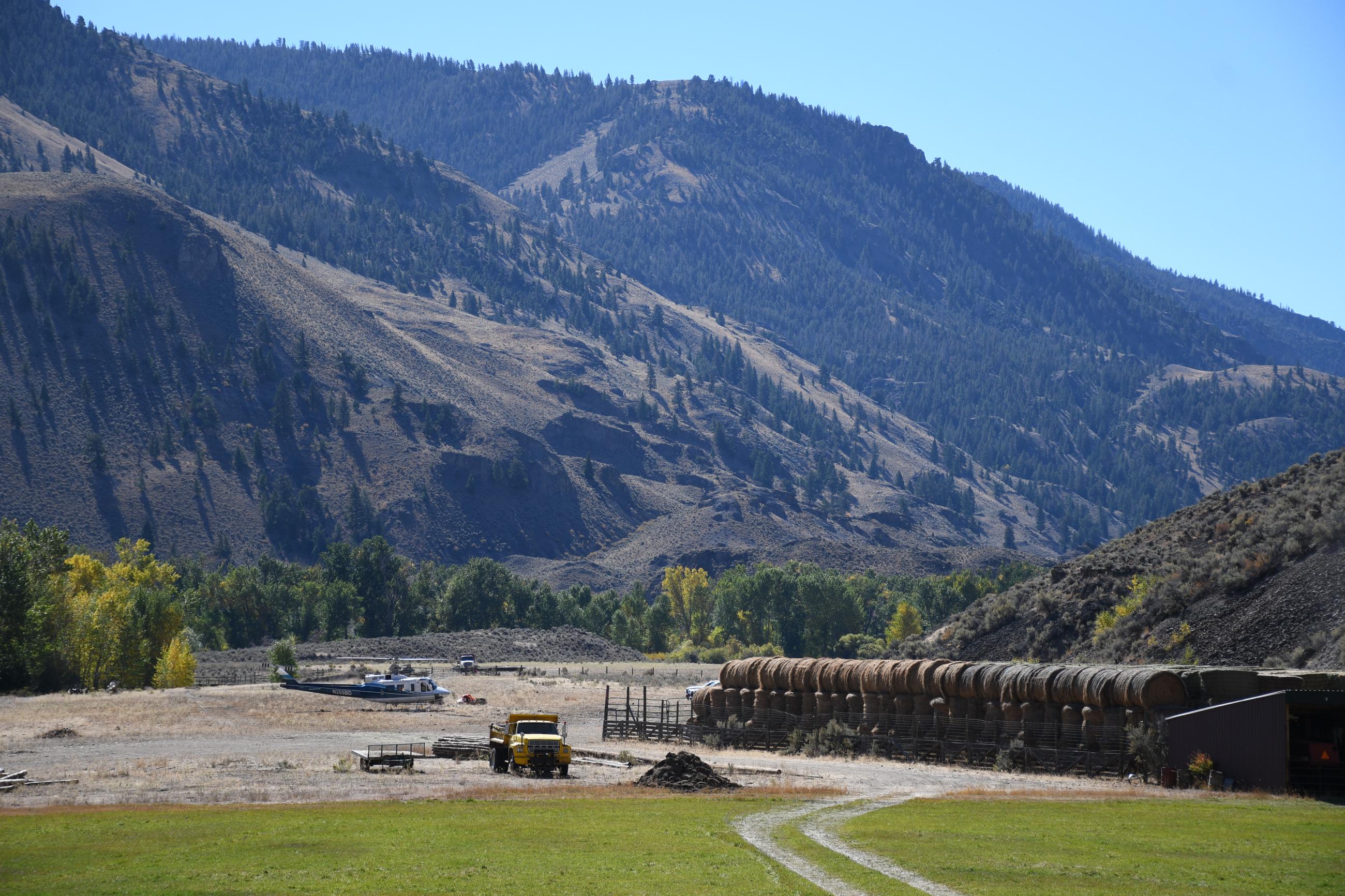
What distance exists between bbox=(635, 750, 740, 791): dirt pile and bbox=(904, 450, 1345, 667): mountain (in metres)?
22.2

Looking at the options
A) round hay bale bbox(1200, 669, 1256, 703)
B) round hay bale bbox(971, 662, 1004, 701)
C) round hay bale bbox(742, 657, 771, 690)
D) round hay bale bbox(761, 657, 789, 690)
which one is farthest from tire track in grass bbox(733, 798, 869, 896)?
round hay bale bbox(742, 657, 771, 690)

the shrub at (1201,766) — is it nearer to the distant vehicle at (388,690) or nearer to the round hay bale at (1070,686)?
the round hay bale at (1070,686)

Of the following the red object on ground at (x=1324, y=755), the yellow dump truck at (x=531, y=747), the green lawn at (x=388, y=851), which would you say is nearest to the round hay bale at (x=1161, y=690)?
the red object on ground at (x=1324, y=755)

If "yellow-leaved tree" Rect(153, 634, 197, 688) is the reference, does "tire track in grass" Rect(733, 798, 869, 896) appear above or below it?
above

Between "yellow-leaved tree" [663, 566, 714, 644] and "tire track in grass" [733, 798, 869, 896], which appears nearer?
"tire track in grass" [733, 798, 869, 896]

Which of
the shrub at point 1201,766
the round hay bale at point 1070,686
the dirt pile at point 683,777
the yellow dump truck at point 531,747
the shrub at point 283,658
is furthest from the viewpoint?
the shrub at point 283,658

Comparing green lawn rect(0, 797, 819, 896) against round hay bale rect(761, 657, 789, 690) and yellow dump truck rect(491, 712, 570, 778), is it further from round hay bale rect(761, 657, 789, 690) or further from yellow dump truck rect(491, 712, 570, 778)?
round hay bale rect(761, 657, 789, 690)

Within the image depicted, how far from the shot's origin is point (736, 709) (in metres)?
57.8

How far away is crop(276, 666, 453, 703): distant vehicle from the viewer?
270 ft

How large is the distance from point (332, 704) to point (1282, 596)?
54857 millimetres

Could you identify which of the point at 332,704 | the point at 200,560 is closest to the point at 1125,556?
the point at 332,704

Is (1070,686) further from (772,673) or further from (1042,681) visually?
(772,673)

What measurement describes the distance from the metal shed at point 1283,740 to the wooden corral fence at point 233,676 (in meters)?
75.3

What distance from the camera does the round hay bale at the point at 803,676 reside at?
177 feet
